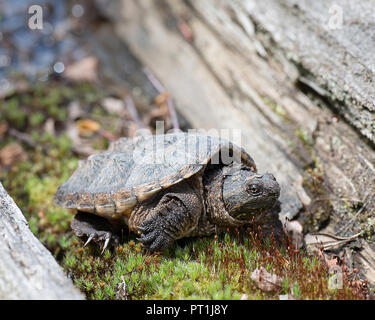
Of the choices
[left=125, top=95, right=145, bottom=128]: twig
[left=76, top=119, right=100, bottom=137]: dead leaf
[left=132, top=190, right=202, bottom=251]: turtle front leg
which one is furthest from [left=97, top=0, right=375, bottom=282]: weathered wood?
[left=76, top=119, right=100, bottom=137]: dead leaf

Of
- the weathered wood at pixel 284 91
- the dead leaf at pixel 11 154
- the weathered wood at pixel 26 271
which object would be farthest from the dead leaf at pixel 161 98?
the weathered wood at pixel 26 271

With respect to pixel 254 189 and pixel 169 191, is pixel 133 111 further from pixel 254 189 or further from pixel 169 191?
pixel 254 189

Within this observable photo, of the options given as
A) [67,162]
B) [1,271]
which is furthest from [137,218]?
[67,162]

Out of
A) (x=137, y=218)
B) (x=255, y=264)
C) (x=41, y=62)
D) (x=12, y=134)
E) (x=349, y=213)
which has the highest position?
(x=349, y=213)

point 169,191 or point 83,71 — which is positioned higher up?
point 169,191

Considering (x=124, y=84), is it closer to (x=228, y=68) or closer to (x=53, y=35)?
(x=228, y=68)

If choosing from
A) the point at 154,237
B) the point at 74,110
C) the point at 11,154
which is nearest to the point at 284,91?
the point at 154,237

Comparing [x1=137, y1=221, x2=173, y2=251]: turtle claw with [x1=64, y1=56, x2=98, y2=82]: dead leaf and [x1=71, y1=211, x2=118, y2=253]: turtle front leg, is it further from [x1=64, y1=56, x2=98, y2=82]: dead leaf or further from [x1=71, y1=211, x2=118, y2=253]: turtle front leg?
[x1=64, y1=56, x2=98, y2=82]: dead leaf
